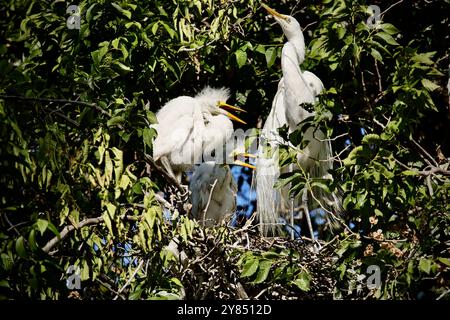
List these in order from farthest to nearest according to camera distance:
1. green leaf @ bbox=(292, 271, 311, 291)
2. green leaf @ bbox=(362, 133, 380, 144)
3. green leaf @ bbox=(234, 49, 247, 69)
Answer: green leaf @ bbox=(234, 49, 247, 69)
green leaf @ bbox=(292, 271, 311, 291)
green leaf @ bbox=(362, 133, 380, 144)

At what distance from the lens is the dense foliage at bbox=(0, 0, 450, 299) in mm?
2113

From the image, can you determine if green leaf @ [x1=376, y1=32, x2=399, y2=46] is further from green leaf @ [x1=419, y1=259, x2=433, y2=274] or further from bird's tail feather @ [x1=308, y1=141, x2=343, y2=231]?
bird's tail feather @ [x1=308, y1=141, x2=343, y2=231]

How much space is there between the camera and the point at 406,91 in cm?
260

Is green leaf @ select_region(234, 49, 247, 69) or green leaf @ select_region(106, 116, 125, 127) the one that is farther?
green leaf @ select_region(234, 49, 247, 69)

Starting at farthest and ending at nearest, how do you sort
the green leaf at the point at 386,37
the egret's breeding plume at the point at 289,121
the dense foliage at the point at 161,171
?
1. the egret's breeding plume at the point at 289,121
2. the green leaf at the point at 386,37
3. the dense foliage at the point at 161,171

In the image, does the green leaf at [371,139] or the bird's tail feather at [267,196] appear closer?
the green leaf at [371,139]

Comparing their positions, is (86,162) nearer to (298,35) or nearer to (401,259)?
(401,259)

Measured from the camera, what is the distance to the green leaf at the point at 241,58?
3342 mm

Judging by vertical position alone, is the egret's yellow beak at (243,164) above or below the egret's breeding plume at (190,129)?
below

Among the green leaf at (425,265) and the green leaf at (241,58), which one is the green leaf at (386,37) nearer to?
the green leaf at (241,58)

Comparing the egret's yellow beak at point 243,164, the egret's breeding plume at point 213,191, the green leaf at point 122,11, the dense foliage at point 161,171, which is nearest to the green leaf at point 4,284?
the dense foliage at point 161,171

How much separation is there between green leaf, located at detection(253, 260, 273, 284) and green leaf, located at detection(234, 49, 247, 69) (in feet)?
3.31

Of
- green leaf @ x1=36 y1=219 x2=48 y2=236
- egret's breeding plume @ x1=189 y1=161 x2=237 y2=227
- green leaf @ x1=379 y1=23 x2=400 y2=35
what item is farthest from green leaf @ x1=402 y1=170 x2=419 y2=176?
egret's breeding plume @ x1=189 y1=161 x2=237 y2=227

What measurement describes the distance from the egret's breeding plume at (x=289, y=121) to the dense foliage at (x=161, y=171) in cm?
10
